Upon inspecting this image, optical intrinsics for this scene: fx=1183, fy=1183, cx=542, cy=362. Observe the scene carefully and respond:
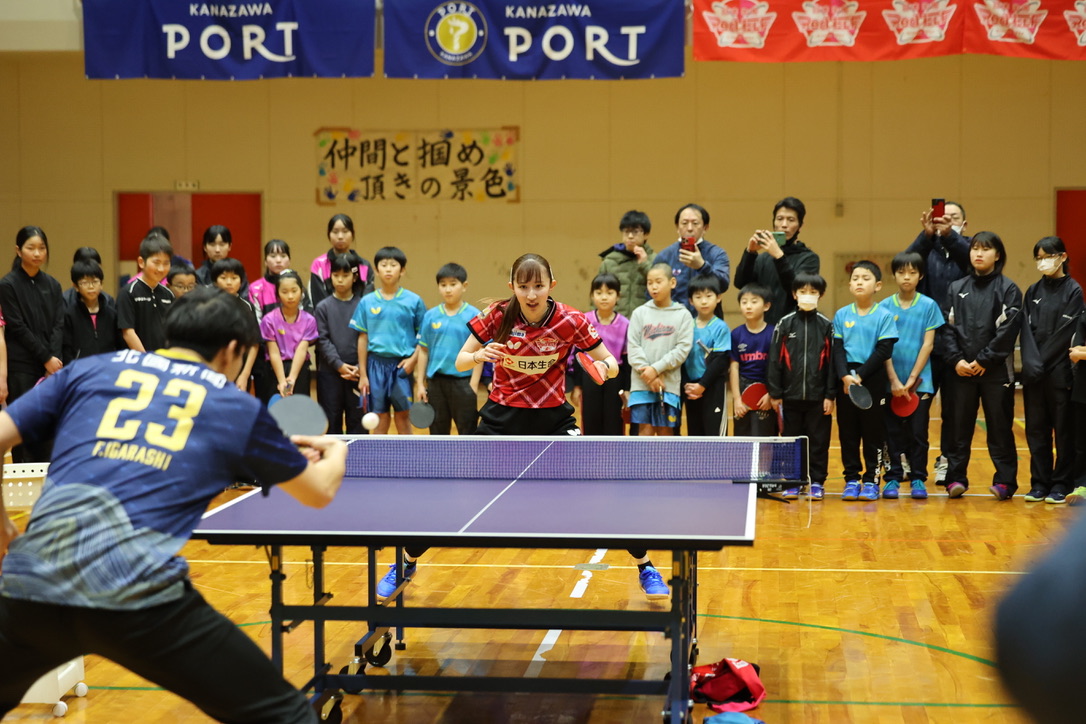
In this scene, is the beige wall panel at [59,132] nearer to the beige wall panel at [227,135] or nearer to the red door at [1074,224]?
the beige wall panel at [227,135]

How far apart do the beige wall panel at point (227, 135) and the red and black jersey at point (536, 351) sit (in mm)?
10522

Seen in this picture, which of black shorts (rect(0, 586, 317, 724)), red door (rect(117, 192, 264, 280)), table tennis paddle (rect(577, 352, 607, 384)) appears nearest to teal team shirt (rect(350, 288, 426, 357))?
table tennis paddle (rect(577, 352, 607, 384))

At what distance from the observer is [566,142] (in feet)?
49.9

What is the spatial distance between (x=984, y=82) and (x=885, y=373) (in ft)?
25.9

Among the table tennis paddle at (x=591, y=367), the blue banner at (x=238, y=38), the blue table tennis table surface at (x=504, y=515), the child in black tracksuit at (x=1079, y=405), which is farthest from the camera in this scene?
the blue banner at (x=238, y=38)

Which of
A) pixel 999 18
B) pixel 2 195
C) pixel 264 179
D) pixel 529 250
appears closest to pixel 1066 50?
pixel 999 18

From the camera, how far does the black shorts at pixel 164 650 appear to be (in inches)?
102

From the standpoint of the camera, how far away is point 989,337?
26.2 ft

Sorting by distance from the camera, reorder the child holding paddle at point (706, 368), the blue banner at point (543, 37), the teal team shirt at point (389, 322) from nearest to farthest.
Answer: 1. the child holding paddle at point (706, 368)
2. the teal team shirt at point (389, 322)
3. the blue banner at point (543, 37)

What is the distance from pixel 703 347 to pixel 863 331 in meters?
1.11

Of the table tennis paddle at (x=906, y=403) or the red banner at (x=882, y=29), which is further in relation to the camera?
the red banner at (x=882, y=29)

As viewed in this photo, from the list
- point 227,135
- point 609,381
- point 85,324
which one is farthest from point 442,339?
point 227,135

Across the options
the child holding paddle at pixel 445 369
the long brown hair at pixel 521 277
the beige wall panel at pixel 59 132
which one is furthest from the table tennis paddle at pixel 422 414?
the beige wall panel at pixel 59 132

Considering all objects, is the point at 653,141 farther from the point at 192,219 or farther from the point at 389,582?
the point at 389,582
